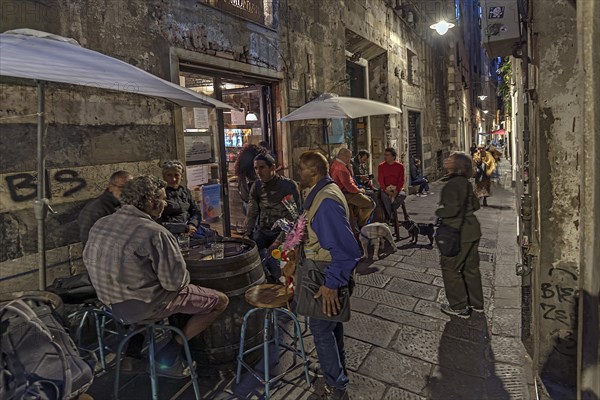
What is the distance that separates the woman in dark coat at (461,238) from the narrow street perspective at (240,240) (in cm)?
2

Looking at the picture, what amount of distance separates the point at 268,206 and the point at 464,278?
2160 millimetres

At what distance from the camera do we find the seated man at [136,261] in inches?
103

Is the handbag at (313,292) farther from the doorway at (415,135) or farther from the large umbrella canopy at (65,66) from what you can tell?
the doorway at (415,135)

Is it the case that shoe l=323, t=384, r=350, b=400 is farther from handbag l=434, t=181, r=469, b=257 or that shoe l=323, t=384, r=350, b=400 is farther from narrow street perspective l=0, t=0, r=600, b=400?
handbag l=434, t=181, r=469, b=257

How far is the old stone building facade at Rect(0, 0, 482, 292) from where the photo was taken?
11.9ft

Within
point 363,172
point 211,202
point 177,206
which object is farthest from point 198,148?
point 363,172

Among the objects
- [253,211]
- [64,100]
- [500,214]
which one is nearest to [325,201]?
[253,211]

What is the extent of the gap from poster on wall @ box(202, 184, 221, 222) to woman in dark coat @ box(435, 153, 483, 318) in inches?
129

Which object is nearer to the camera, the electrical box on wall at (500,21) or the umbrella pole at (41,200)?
the umbrella pole at (41,200)

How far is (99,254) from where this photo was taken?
2629 mm

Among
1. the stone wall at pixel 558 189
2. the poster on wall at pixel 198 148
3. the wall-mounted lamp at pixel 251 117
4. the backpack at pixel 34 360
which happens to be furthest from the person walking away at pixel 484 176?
the backpack at pixel 34 360

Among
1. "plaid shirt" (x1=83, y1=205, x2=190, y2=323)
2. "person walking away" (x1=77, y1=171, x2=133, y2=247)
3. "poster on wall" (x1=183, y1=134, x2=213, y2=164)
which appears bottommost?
"plaid shirt" (x1=83, y1=205, x2=190, y2=323)

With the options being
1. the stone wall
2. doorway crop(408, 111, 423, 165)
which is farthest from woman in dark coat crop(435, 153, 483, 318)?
doorway crop(408, 111, 423, 165)

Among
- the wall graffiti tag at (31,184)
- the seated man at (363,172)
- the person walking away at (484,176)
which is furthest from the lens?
the person walking away at (484,176)
